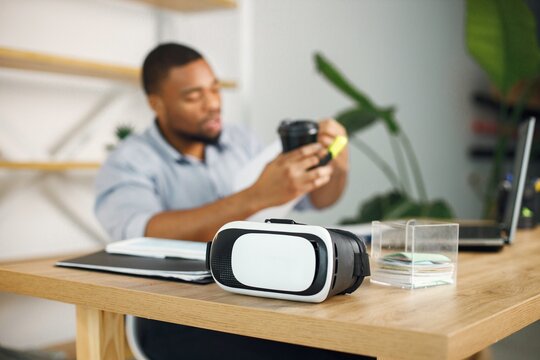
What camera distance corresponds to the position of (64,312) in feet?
8.24

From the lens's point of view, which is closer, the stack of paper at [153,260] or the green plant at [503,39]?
the stack of paper at [153,260]

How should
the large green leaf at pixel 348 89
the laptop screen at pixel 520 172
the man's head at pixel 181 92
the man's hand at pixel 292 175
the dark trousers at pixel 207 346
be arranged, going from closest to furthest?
the dark trousers at pixel 207 346 → the man's hand at pixel 292 175 → the laptop screen at pixel 520 172 → the man's head at pixel 181 92 → the large green leaf at pixel 348 89

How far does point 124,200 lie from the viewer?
1658 mm

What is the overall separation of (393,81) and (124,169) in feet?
9.62

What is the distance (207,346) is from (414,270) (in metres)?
0.41

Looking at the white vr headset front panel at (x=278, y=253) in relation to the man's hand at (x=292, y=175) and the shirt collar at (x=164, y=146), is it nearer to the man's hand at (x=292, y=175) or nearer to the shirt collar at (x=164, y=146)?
the man's hand at (x=292, y=175)

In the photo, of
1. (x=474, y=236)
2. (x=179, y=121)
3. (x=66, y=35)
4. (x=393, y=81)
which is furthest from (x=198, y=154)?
(x=393, y=81)

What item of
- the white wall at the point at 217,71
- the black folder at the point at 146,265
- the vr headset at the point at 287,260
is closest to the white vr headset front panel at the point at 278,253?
the vr headset at the point at 287,260

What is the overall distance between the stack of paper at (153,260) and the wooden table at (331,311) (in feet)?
0.06

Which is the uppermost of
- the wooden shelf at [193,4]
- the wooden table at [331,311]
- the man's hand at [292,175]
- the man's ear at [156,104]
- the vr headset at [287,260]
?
the wooden shelf at [193,4]

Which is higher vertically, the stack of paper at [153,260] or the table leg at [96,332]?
the stack of paper at [153,260]

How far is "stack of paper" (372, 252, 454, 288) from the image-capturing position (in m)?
1.03

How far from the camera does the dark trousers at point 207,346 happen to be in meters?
1.14

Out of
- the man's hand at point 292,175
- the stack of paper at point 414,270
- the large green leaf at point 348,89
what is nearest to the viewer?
the stack of paper at point 414,270
